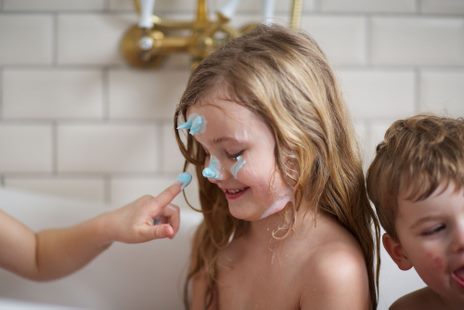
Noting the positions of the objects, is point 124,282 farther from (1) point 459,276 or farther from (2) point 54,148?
(1) point 459,276

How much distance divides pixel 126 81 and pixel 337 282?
871 millimetres

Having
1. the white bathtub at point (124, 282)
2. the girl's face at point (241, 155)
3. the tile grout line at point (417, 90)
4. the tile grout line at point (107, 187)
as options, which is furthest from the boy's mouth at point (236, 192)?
the tile grout line at point (417, 90)

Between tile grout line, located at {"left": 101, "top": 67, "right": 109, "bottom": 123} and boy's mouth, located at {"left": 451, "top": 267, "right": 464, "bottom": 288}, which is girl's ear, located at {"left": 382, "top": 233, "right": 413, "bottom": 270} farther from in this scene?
tile grout line, located at {"left": 101, "top": 67, "right": 109, "bottom": 123}

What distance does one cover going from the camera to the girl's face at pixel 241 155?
34.7 inches

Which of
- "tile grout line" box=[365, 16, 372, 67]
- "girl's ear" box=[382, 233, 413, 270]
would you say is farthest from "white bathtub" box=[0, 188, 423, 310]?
"tile grout line" box=[365, 16, 372, 67]

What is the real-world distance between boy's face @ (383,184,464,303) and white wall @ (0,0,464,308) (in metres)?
0.70

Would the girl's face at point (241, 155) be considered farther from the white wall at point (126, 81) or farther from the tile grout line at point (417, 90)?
the tile grout line at point (417, 90)

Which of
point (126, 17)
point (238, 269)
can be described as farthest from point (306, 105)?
point (126, 17)

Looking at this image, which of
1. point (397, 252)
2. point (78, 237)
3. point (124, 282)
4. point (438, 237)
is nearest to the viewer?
point (438, 237)

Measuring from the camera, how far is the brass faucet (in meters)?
1.38

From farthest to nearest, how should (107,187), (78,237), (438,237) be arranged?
(107,187), (78,237), (438,237)

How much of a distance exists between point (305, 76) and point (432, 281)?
0.38 meters

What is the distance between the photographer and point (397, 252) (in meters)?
0.92

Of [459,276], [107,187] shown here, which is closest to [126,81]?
[107,187]
